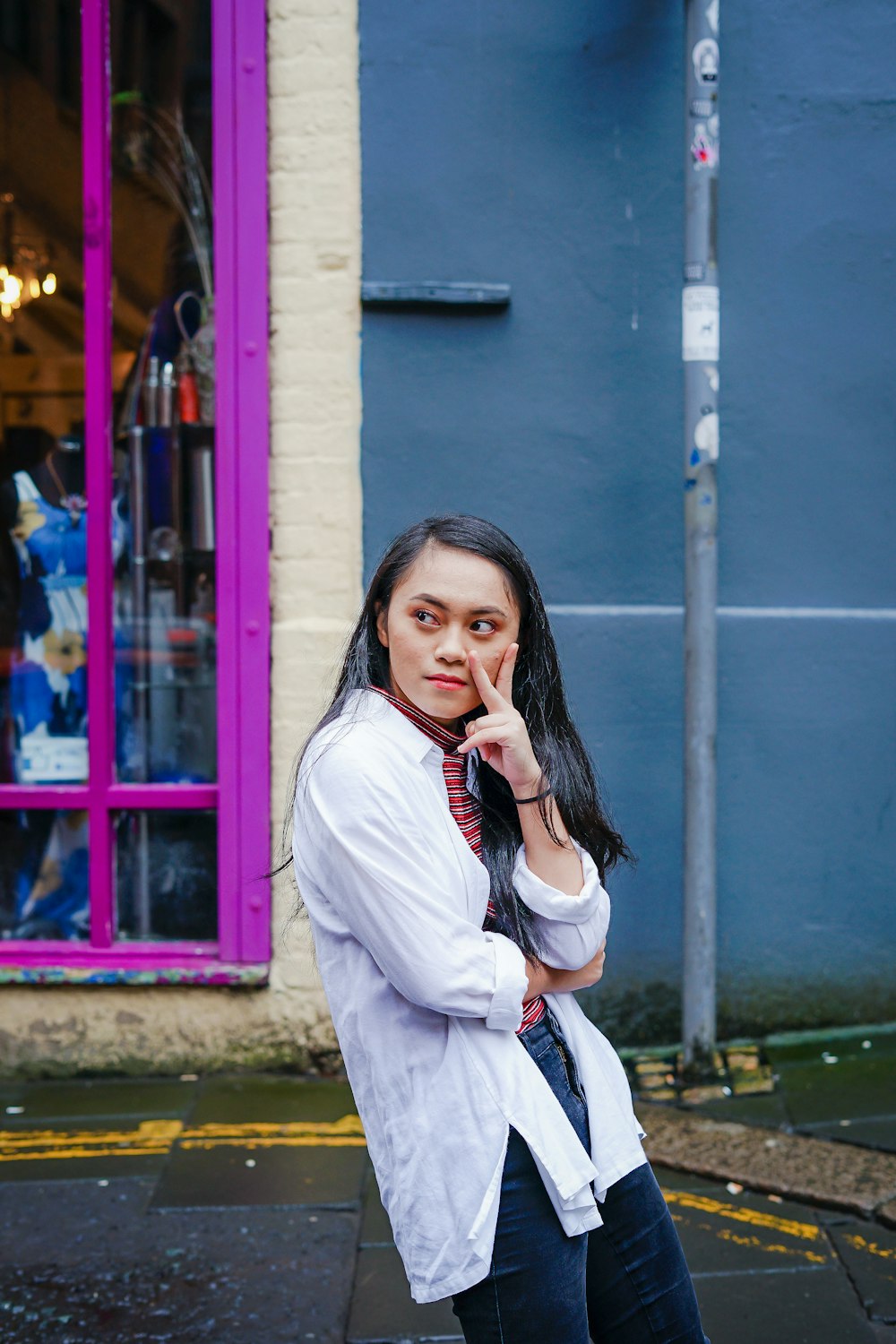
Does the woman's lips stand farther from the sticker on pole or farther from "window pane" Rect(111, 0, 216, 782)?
"window pane" Rect(111, 0, 216, 782)

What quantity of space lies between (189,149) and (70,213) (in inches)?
20.3

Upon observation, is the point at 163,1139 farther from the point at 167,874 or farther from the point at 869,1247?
the point at 869,1247

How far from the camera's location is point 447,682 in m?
2.01

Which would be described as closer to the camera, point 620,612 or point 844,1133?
point 844,1133

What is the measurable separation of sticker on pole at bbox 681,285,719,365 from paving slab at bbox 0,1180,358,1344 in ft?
9.80

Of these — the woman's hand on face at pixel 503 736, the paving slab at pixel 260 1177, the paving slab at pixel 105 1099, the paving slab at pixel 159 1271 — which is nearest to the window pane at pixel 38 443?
the paving slab at pixel 105 1099

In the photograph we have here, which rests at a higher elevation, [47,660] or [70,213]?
[70,213]

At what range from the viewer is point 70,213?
195 inches

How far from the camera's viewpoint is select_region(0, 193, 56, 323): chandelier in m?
5.05

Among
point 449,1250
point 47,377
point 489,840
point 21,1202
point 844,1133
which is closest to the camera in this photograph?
point 449,1250

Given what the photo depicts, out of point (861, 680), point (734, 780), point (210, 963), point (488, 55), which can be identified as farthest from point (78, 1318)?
point (488, 55)

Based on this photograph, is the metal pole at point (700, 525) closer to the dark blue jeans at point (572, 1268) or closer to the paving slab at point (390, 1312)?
the paving slab at point (390, 1312)

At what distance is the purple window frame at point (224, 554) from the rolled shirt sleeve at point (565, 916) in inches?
110

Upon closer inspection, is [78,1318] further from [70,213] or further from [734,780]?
[70,213]
